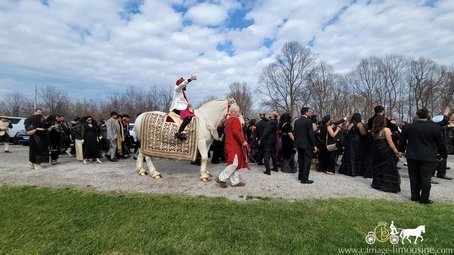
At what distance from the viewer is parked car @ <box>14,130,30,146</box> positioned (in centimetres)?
1848

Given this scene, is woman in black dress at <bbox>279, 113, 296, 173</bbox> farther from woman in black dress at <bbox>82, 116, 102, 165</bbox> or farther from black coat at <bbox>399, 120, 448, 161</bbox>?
woman in black dress at <bbox>82, 116, 102, 165</bbox>

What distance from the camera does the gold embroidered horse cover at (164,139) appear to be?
7750mm

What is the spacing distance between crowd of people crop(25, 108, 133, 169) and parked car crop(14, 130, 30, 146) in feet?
23.6

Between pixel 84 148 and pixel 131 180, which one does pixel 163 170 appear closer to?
pixel 131 180

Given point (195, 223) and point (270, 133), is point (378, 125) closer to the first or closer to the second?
point (270, 133)

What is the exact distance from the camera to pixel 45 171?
8.89m

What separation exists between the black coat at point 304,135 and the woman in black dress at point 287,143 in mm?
1705

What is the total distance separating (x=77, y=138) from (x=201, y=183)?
597 centimetres

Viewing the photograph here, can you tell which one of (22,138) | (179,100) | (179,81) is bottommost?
(22,138)

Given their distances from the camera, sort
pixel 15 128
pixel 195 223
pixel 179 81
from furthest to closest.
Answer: pixel 15 128 < pixel 179 81 < pixel 195 223

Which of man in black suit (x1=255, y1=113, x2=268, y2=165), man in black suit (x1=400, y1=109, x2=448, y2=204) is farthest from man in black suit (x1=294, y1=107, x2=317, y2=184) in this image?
man in black suit (x1=255, y1=113, x2=268, y2=165)

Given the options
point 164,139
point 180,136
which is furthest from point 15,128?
point 180,136

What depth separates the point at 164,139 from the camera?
26.1 feet

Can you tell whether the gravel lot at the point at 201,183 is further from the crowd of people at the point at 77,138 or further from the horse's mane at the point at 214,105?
the horse's mane at the point at 214,105
